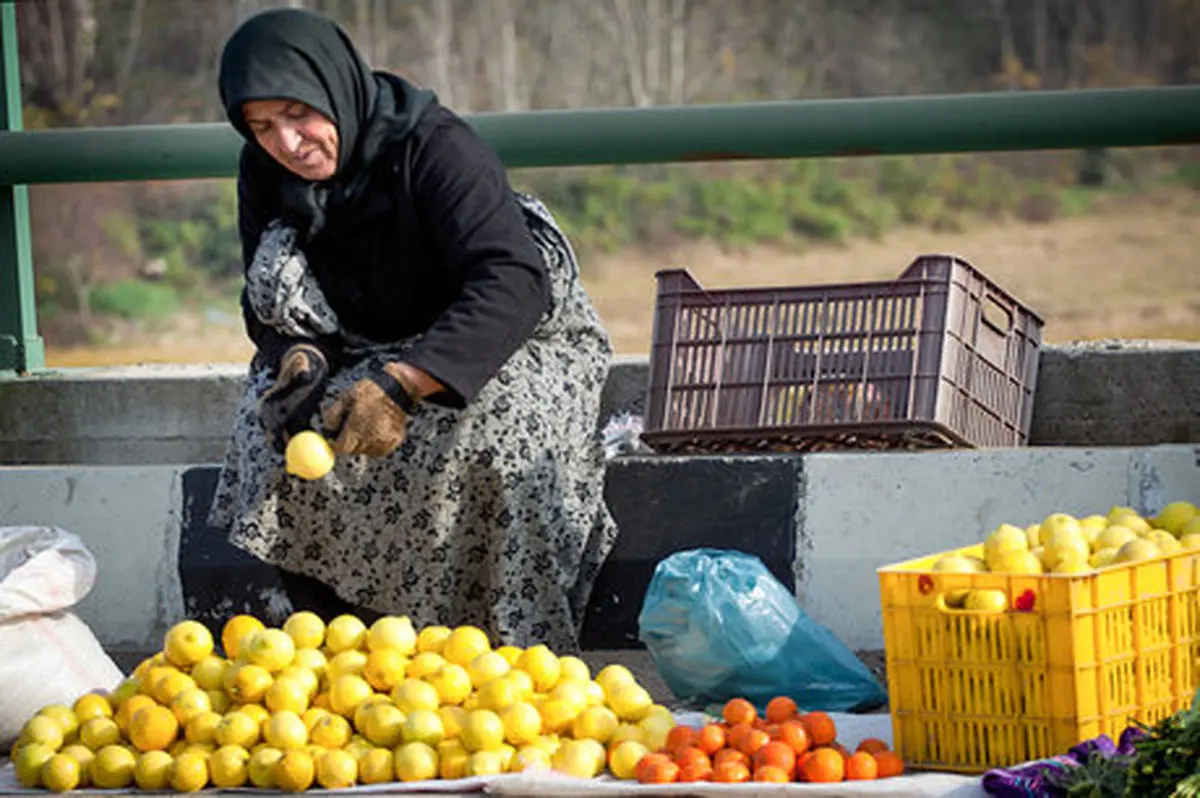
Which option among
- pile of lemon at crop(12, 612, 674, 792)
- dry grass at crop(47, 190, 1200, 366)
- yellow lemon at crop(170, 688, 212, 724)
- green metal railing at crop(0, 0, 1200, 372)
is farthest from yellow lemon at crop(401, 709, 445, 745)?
dry grass at crop(47, 190, 1200, 366)

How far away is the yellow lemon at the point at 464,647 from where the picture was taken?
165 inches

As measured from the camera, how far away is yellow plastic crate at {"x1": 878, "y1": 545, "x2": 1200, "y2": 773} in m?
3.74

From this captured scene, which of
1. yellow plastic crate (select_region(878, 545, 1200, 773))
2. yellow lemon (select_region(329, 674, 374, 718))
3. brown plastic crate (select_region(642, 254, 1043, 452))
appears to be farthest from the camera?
brown plastic crate (select_region(642, 254, 1043, 452))

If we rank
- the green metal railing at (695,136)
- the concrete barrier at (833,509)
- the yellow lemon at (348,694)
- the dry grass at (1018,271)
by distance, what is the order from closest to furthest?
the yellow lemon at (348,694), the concrete barrier at (833,509), the green metal railing at (695,136), the dry grass at (1018,271)

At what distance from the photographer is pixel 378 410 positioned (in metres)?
4.28

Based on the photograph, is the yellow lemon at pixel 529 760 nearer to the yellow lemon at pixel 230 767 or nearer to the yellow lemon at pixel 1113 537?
the yellow lemon at pixel 230 767

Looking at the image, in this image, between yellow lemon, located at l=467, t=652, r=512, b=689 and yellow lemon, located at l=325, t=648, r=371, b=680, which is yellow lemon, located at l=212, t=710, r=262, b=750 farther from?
yellow lemon, located at l=467, t=652, r=512, b=689

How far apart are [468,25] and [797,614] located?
66.6 ft

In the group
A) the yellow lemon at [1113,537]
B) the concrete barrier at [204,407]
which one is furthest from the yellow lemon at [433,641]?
the concrete barrier at [204,407]

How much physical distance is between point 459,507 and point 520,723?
2.84 feet

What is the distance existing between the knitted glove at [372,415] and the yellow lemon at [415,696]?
55 centimetres

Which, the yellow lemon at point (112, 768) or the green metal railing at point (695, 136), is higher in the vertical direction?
the green metal railing at point (695, 136)

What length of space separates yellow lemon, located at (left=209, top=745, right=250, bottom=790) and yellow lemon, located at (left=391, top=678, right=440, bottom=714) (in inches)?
12.4

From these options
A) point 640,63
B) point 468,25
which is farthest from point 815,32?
point 468,25
